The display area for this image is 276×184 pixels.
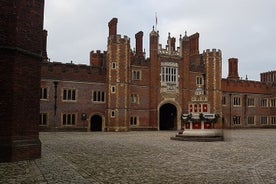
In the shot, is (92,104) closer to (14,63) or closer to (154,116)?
(154,116)

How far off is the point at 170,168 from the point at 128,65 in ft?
93.7

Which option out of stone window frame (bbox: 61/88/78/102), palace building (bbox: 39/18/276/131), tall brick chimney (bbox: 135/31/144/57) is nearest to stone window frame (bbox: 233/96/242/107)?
palace building (bbox: 39/18/276/131)

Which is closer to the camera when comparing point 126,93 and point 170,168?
point 170,168

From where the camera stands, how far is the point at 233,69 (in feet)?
174

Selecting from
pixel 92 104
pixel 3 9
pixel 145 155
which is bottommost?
pixel 145 155

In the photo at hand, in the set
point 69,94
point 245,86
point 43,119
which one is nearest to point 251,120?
point 245,86

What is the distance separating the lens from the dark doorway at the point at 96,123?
38.3m

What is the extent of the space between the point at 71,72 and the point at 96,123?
647 cm

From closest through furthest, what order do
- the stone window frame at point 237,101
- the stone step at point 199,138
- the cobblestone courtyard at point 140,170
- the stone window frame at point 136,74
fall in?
the cobblestone courtyard at point 140,170, the stone step at point 199,138, the stone window frame at point 136,74, the stone window frame at point 237,101

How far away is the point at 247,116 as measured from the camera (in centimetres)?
4984

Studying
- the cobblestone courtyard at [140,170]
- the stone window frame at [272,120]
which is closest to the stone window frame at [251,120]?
the stone window frame at [272,120]

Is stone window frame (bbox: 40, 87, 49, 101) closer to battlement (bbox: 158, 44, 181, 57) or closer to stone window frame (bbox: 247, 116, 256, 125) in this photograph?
battlement (bbox: 158, 44, 181, 57)

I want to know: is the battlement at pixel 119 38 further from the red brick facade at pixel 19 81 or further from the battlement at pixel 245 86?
the red brick facade at pixel 19 81

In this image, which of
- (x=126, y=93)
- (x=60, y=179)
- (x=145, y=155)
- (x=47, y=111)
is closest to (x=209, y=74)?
(x=126, y=93)
